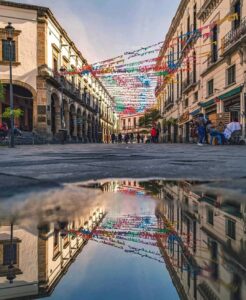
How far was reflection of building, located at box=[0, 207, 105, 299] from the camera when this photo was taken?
820 millimetres

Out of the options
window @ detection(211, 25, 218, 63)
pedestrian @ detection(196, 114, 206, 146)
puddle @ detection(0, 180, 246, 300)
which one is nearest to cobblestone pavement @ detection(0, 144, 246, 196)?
puddle @ detection(0, 180, 246, 300)

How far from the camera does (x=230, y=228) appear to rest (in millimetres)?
1190

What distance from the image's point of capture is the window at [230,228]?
111 centimetres

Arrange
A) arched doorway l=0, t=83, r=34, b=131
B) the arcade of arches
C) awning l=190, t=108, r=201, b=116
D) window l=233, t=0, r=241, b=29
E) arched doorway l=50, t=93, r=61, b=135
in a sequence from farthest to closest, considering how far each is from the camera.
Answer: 1. arched doorway l=50, t=93, r=61, b=135
2. arched doorway l=0, t=83, r=34, b=131
3. the arcade of arches
4. awning l=190, t=108, r=201, b=116
5. window l=233, t=0, r=241, b=29

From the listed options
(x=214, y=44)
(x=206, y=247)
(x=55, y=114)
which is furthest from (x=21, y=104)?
(x=206, y=247)

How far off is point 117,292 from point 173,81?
35.8 metres

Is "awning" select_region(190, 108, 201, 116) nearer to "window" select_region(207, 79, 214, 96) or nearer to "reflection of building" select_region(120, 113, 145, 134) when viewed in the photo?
"window" select_region(207, 79, 214, 96)

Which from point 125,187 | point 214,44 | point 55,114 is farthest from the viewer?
point 55,114

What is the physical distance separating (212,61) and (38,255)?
21789 millimetres

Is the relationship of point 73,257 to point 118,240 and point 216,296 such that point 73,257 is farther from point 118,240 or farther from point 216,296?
point 216,296

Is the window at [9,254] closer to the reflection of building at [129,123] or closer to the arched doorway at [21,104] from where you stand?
the arched doorway at [21,104]

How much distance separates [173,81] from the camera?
35375 millimetres

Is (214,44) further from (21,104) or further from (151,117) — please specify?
(151,117)

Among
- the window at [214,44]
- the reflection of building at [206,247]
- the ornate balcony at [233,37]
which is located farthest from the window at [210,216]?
the window at [214,44]
